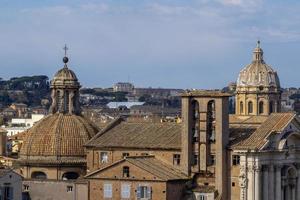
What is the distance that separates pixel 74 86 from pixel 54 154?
19.7 ft

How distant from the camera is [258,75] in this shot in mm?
113938

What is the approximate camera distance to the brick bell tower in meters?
71.9

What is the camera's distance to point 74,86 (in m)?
83.1

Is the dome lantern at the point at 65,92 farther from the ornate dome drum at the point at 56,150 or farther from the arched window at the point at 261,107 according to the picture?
the arched window at the point at 261,107

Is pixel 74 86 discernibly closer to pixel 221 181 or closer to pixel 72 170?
pixel 72 170

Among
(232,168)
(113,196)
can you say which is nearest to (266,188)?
(232,168)

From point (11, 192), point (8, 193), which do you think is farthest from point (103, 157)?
point (8, 193)

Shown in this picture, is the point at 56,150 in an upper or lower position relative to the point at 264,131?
lower

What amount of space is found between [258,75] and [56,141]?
126ft

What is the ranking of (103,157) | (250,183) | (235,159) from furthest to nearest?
(103,157), (235,159), (250,183)

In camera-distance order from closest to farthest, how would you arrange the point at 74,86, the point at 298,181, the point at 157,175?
the point at 157,175, the point at 298,181, the point at 74,86

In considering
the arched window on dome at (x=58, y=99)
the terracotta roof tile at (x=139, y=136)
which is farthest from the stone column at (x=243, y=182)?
the arched window on dome at (x=58, y=99)

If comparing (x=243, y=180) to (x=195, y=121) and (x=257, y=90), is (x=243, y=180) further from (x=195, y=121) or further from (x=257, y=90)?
(x=257, y=90)

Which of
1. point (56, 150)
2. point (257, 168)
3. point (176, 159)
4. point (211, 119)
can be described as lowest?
point (257, 168)
